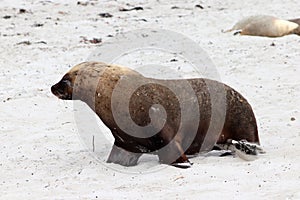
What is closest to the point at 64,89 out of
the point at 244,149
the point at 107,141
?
the point at 107,141

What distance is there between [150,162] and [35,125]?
1983 mm

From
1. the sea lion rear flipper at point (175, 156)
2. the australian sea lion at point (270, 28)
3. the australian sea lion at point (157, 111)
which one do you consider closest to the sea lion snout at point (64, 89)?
the australian sea lion at point (157, 111)

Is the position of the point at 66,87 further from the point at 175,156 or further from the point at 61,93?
the point at 175,156

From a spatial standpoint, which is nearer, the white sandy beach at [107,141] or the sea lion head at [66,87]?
the white sandy beach at [107,141]

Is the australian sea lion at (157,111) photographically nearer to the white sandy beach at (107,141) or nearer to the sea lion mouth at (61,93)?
the sea lion mouth at (61,93)

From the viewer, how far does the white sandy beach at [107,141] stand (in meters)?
4.05

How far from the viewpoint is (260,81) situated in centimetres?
800

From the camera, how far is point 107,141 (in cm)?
571

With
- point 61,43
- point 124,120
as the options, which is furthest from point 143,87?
point 61,43

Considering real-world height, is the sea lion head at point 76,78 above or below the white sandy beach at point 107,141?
above

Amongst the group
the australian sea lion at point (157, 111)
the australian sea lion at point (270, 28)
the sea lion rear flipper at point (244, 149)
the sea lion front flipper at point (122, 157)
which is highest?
the australian sea lion at point (157, 111)

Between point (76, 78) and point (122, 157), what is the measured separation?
0.69m

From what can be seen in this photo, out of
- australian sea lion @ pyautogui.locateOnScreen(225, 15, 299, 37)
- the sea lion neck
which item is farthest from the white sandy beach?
the sea lion neck

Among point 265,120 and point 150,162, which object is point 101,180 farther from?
point 265,120
